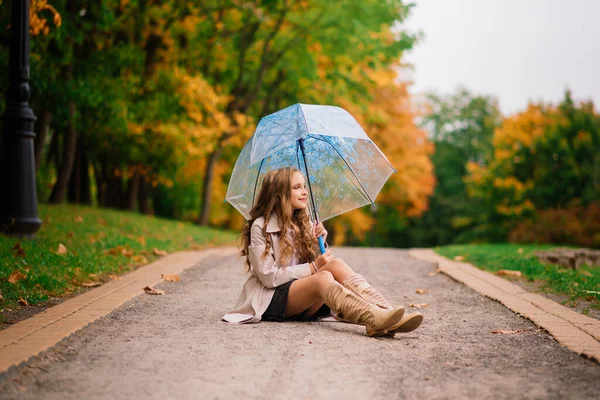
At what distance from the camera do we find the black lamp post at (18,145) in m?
9.49

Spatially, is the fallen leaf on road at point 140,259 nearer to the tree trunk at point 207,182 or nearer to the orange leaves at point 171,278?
the orange leaves at point 171,278

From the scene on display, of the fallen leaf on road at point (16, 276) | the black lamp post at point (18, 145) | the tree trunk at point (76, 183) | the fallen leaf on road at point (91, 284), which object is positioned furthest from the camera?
the tree trunk at point (76, 183)

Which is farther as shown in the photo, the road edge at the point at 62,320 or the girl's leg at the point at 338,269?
the girl's leg at the point at 338,269

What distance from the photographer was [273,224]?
19.4ft

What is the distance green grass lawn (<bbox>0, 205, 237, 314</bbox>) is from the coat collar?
2.43 metres

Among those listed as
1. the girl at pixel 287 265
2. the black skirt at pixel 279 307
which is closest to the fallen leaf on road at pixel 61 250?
the girl at pixel 287 265

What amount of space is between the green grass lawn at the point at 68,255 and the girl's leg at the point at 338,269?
2826 millimetres

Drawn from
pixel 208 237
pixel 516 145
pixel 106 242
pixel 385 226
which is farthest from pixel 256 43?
pixel 385 226

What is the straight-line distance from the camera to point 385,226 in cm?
→ 4459

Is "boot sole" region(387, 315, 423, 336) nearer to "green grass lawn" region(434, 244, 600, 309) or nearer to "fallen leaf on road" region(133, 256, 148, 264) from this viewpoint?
"green grass lawn" region(434, 244, 600, 309)

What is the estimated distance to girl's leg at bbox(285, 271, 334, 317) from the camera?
5.72m

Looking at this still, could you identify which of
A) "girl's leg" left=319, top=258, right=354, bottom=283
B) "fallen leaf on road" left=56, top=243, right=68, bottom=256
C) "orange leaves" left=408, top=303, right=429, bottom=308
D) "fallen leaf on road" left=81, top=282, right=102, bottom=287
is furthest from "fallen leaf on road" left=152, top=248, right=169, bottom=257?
"girl's leg" left=319, top=258, right=354, bottom=283

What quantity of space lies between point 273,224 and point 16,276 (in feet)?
10.1

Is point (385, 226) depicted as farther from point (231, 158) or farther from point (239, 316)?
point (239, 316)
